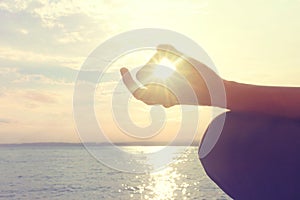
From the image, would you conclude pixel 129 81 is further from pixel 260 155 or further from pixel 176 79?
pixel 260 155

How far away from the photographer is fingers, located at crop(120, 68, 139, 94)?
1.37 metres

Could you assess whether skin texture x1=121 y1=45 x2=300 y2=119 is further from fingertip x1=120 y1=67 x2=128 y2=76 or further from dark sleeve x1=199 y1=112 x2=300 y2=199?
fingertip x1=120 y1=67 x2=128 y2=76

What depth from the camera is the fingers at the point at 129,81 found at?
1368mm

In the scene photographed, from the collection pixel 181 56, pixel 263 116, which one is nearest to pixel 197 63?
pixel 181 56

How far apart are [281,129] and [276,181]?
0.16m

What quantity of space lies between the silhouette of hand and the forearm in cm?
7

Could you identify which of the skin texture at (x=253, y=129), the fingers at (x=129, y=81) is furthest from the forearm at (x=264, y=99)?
the fingers at (x=129, y=81)

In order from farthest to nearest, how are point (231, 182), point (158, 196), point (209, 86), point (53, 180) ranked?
1. point (53, 180)
2. point (158, 196)
3. point (231, 182)
4. point (209, 86)

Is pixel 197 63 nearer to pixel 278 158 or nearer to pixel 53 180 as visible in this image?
pixel 278 158

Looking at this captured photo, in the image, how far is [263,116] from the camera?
1.31 metres

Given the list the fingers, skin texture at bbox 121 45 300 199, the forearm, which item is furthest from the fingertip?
the forearm

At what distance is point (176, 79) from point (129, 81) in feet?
0.68

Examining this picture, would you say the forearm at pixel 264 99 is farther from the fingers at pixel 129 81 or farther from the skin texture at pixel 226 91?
the fingers at pixel 129 81

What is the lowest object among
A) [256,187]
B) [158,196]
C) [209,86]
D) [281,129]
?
[158,196]
